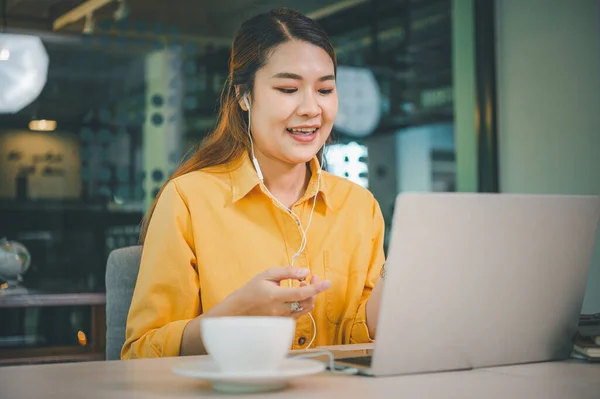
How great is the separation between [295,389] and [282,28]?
108 centimetres

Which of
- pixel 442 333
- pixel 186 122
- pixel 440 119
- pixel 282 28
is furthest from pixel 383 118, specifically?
pixel 442 333

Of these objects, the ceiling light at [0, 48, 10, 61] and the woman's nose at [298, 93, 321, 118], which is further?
the ceiling light at [0, 48, 10, 61]

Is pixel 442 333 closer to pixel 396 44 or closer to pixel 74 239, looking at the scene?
pixel 74 239

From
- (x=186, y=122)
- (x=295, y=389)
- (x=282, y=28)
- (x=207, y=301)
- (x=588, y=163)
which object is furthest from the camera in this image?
(x=186, y=122)

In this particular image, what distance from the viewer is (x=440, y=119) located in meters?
4.40

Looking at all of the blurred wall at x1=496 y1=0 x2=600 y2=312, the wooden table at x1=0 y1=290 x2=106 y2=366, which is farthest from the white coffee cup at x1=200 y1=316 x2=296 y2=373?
the blurred wall at x1=496 y1=0 x2=600 y2=312

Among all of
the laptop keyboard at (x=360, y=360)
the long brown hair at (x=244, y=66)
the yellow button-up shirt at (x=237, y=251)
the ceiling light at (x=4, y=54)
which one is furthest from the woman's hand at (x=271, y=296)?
the ceiling light at (x=4, y=54)

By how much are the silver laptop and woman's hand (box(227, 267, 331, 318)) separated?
0.14 m

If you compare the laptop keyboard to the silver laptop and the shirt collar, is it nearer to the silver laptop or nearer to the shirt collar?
the silver laptop

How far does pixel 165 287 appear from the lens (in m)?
1.65

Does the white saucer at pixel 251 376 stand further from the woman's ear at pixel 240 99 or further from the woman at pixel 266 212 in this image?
the woman's ear at pixel 240 99

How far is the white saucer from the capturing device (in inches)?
35.0

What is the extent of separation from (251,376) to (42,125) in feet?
10.6

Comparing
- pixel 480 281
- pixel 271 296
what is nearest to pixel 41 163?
pixel 271 296
